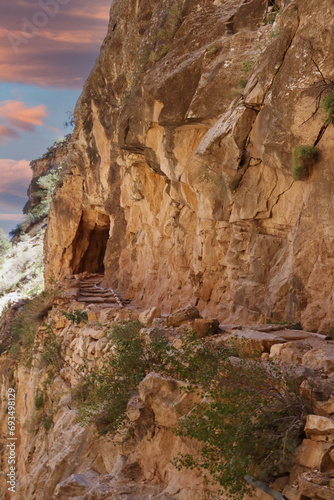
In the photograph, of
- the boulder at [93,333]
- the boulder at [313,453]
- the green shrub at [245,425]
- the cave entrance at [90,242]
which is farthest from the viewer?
the cave entrance at [90,242]

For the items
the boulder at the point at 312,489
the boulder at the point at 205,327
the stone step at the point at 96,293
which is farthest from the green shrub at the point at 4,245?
the boulder at the point at 312,489

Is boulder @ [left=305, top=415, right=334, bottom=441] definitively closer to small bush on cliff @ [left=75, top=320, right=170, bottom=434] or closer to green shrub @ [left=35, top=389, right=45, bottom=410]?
small bush on cliff @ [left=75, top=320, right=170, bottom=434]

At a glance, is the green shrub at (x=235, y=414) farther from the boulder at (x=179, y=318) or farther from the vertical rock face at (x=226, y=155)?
the vertical rock face at (x=226, y=155)

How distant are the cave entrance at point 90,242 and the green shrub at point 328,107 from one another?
15.9 metres

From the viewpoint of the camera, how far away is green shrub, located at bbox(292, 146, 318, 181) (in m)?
7.00

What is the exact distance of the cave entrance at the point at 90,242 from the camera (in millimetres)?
22328

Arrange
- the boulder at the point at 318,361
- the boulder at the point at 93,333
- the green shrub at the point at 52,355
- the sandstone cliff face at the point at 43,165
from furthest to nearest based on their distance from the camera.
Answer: the sandstone cliff face at the point at 43,165, the green shrub at the point at 52,355, the boulder at the point at 93,333, the boulder at the point at 318,361

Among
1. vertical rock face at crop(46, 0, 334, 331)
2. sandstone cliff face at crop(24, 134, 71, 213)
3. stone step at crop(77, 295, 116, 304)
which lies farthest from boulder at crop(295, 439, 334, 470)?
sandstone cliff face at crop(24, 134, 71, 213)

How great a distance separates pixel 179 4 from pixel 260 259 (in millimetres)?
6864

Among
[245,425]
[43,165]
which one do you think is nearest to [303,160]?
[245,425]

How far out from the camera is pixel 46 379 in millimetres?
11211

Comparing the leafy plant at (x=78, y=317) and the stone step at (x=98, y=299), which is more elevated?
the stone step at (x=98, y=299)

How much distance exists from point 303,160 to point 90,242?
57.3ft

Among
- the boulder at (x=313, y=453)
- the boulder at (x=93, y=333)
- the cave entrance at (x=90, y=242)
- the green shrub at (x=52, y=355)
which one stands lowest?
the green shrub at (x=52, y=355)
